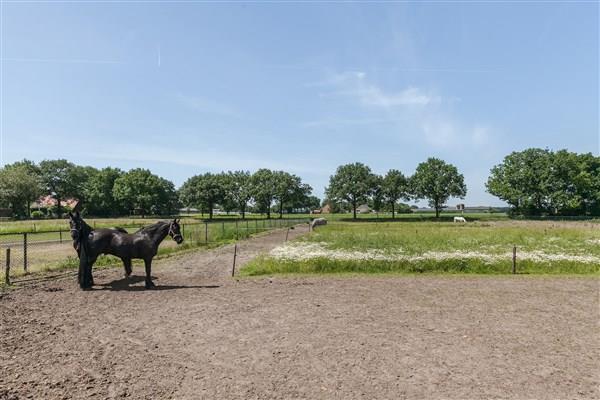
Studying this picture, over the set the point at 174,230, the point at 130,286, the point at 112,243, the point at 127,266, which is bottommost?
the point at 130,286

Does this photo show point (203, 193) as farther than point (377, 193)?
No

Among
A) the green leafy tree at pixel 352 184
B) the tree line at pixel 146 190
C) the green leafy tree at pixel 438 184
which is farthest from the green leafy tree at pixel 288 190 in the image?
the green leafy tree at pixel 438 184

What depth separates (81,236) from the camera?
11.3 metres

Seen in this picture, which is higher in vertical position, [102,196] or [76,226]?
[102,196]

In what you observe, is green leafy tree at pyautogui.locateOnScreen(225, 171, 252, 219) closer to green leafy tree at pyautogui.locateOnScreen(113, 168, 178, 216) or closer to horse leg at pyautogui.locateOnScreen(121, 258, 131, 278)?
green leafy tree at pyautogui.locateOnScreen(113, 168, 178, 216)

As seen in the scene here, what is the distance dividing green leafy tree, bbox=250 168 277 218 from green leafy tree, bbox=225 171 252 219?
1966 millimetres

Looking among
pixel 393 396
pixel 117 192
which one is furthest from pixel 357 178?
pixel 393 396

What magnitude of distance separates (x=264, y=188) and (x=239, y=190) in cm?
925

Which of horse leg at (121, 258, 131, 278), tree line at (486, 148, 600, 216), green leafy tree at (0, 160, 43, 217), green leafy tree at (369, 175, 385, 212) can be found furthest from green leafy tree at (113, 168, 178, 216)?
tree line at (486, 148, 600, 216)

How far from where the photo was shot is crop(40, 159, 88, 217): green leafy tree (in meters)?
89.0

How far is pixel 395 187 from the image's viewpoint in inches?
3501

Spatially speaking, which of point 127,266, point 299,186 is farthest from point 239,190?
point 127,266

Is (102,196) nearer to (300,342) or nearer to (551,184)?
(300,342)

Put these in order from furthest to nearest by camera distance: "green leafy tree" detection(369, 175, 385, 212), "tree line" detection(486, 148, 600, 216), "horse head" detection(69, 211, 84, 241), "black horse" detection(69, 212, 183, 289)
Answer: "green leafy tree" detection(369, 175, 385, 212)
"tree line" detection(486, 148, 600, 216)
"black horse" detection(69, 212, 183, 289)
"horse head" detection(69, 211, 84, 241)
